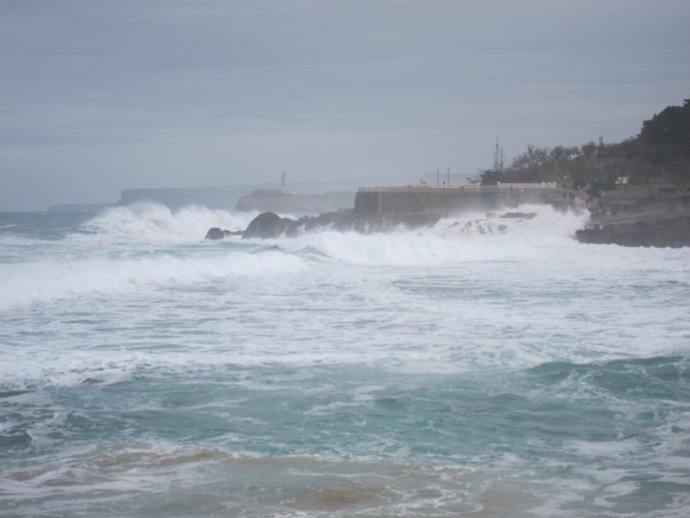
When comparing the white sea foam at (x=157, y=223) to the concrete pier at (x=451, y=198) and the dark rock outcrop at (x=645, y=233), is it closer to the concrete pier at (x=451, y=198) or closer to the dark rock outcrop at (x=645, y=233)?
the concrete pier at (x=451, y=198)

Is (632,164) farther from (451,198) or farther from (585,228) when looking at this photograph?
(585,228)

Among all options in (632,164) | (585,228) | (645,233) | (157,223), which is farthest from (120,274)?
(632,164)

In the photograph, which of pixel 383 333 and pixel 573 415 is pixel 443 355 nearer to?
pixel 383 333

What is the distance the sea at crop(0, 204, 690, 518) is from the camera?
6.01m

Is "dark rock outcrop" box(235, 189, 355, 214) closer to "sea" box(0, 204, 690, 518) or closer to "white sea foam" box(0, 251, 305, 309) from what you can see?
"white sea foam" box(0, 251, 305, 309)

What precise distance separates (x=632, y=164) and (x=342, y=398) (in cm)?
4549

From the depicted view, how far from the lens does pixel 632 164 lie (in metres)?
50.7

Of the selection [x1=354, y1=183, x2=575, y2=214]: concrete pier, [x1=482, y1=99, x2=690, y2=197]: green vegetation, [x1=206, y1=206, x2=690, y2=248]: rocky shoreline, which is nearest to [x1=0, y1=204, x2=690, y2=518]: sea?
[x1=206, y1=206, x2=690, y2=248]: rocky shoreline

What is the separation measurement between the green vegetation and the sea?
30.7 meters

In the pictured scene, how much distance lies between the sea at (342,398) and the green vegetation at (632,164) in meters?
30.7

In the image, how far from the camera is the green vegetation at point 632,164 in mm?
47562

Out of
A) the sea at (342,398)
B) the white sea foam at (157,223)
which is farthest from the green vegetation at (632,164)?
the sea at (342,398)

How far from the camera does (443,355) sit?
10.7 m

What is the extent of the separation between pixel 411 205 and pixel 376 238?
40.1 ft
